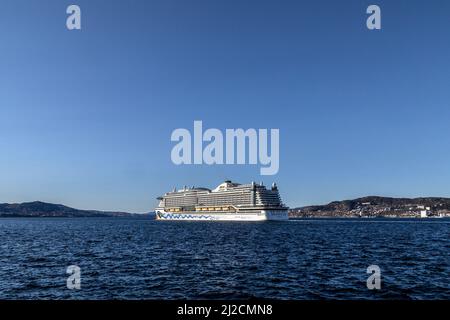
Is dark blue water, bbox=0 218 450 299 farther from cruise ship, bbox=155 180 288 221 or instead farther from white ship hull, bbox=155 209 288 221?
cruise ship, bbox=155 180 288 221

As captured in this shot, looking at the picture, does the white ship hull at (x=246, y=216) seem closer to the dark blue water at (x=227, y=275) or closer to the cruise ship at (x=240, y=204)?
the cruise ship at (x=240, y=204)

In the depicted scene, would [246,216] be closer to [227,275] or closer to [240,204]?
[240,204]

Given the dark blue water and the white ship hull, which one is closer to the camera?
the dark blue water

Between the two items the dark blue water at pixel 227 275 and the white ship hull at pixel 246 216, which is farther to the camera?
the white ship hull at pixel 246 216

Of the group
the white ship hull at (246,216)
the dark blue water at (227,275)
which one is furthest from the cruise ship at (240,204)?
the dark blue water at (227,275)

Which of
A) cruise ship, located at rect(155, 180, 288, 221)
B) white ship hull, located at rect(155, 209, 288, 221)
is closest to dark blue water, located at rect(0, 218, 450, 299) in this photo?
white ship hull, located at rect(155, 209, 288, 221)

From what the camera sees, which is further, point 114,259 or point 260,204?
point 260,204

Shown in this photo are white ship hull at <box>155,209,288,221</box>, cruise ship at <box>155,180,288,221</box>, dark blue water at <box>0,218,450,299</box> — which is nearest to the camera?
dark blue water at <box>0,218,450,299</box>

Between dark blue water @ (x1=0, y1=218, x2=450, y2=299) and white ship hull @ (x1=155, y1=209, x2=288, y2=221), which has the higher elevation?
dark blue water @ (x1=0, y1=218, x2=450, y2=299)

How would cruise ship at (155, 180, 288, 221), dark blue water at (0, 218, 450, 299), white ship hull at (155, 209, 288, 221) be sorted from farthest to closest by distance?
A: cruise ship at (155, 180, 288, 221), white ship hull at (155, 209, 288, 221), dark blue water at (0, 218, 450, 299)

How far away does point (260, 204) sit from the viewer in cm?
16450
